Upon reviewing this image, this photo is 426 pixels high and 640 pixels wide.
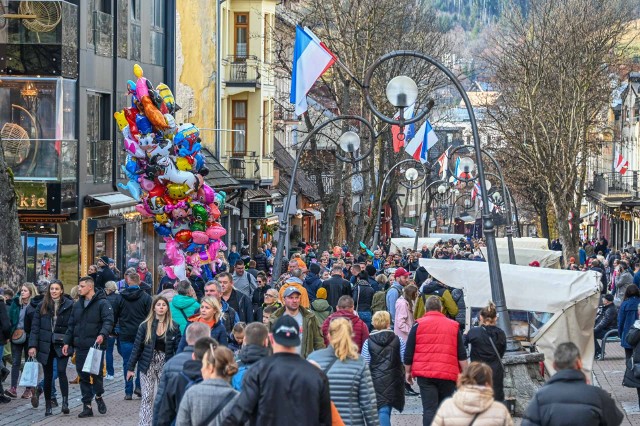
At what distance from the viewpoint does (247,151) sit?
4856cm

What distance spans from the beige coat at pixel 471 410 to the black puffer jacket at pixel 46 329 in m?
8.67

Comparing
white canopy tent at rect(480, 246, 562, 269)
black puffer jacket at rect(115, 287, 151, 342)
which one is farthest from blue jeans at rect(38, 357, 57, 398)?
white canopy tent at rect(480, 246, 562, 269)

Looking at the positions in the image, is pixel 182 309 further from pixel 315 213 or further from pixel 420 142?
pixel 315 213

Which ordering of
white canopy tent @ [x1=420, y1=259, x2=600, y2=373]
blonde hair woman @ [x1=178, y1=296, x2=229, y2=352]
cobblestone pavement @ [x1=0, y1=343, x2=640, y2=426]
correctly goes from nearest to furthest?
blonde hair woman @ [x1=178, y1=296, x2=229, y2=352]
cobblestone pavement @ [x1=0, y1=343, x2=640, y2=426]
white canopy tent @ [x1=420, y1=259, x2=600, y2=373]

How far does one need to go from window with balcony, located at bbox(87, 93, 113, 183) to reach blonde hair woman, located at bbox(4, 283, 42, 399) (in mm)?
12441

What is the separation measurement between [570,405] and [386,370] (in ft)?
14.9

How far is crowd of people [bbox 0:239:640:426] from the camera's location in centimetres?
962

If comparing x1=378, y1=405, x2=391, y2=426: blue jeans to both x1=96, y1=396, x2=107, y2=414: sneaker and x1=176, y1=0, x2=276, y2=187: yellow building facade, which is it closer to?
x1=96, y1=396, x2=107, y2=414: sneaker

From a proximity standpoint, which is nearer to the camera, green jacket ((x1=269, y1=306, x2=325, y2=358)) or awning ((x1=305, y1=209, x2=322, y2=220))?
green jacket ((x1=269, y1=306, x2=325, y2=358))

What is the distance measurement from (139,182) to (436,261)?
581 cm

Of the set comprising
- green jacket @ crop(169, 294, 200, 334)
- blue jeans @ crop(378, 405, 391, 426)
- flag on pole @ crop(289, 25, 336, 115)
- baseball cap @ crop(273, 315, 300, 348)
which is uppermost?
flag on pole @ crop(289, 25, 336, 115)

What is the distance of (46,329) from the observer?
1734 centimetres

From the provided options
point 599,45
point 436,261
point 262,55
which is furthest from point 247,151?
point 436,261

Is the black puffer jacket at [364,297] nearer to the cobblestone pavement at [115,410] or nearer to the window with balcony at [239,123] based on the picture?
the cobblestone pavement at [115,410]
